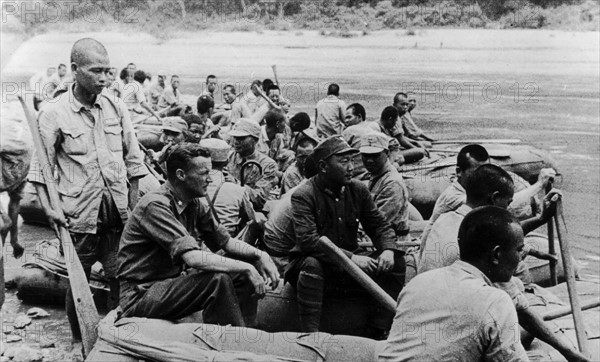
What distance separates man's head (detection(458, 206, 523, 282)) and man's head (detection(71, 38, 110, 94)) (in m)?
2.68

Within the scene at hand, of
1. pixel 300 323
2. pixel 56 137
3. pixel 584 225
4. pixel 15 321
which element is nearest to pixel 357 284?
pixel 300 323

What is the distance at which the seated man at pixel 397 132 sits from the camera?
1105 cm

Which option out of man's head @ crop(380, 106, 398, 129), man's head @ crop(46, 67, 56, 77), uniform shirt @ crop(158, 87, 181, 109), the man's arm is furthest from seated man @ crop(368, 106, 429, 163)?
man's head @ crop(46, 67, 56, 77)

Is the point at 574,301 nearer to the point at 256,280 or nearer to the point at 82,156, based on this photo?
the point at 256,280

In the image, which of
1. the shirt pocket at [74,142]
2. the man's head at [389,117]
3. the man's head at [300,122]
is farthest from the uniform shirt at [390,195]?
the man's head at [389,117]

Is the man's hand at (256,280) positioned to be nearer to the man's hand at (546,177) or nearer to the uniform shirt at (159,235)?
the uniform shirt at (159,235)

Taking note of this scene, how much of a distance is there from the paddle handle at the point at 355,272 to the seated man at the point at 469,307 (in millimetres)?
1451

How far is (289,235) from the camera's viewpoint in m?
5.72

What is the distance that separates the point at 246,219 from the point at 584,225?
21.1ft

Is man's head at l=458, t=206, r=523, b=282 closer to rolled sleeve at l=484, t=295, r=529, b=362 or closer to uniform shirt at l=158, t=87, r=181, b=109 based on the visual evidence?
rolled sleeve at l=484, t=295, r=529, b=362

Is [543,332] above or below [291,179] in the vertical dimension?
above

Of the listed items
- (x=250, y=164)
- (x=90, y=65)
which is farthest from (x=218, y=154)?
(x=90, y=65)

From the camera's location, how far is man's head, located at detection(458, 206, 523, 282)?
333cm

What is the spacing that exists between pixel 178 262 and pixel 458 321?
1.83 m
